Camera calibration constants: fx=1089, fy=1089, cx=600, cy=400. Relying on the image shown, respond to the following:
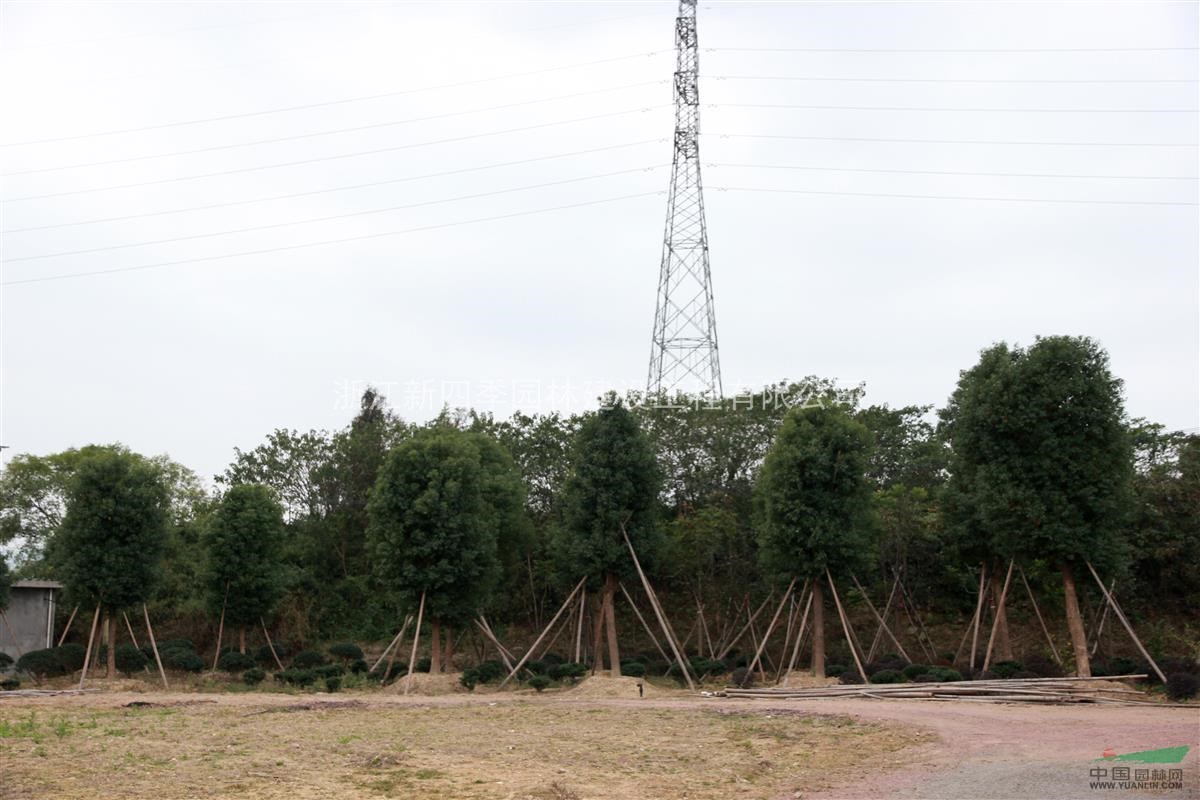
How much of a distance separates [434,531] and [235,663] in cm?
694

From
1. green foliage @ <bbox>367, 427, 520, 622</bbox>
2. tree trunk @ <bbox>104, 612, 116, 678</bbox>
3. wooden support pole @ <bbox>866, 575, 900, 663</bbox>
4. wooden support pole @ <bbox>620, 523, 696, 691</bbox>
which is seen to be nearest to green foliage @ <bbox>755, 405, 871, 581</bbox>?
wooden support pole @ <bbox>866, 575, 900, 663</bbox>

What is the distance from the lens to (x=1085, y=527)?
22.1 metres

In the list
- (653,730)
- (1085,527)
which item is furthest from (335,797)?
(1085,527)

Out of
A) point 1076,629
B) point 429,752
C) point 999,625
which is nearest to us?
point 429,752

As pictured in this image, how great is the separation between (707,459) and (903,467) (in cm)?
588

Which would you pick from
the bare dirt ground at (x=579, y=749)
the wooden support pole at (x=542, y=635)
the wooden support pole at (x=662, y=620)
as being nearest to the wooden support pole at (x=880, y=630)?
the wooden support pole at (x=662, y=620)

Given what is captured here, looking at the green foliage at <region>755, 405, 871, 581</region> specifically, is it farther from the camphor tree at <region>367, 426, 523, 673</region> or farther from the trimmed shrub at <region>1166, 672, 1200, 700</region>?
the trimmed shrub at <region>1166, 672, 1200, 700</region>

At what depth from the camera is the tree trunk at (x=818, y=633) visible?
24.3 metres

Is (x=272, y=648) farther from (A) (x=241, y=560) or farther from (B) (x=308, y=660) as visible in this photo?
(A) (x=241, y=560)

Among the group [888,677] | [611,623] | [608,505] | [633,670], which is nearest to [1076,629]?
[888,677]

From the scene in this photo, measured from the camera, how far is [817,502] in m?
25.6

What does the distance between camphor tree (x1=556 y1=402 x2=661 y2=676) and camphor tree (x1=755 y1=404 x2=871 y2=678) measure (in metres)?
2.95

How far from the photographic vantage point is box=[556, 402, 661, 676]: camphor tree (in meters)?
26.8

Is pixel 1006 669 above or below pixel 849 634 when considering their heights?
below
